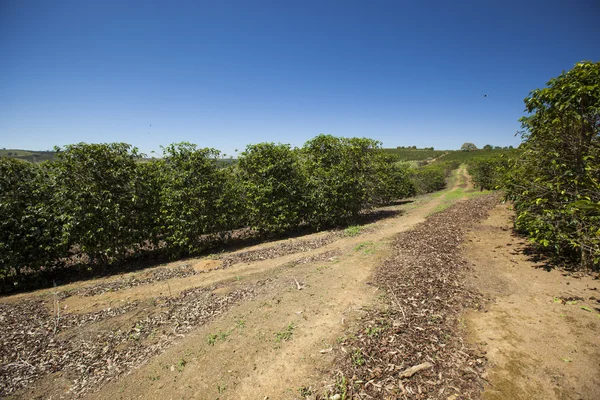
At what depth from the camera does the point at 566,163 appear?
684 centimetres

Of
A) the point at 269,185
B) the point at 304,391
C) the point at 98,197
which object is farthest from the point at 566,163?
the point at 98,197

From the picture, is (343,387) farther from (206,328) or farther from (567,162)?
(567,162)

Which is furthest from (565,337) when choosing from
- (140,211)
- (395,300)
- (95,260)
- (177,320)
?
(95,260)

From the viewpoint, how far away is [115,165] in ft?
38.7

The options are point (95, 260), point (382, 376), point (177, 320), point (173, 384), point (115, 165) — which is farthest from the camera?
point (95, 260)

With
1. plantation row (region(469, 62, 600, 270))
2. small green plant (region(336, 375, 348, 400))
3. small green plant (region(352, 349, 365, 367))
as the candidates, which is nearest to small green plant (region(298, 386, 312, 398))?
small green plant (region(336, 375, 348, 400))

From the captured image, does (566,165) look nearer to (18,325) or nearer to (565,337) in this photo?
(565,337)

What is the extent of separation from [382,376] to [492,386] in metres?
1.62

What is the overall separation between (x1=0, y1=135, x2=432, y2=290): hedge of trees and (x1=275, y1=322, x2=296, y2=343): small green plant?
884 centimetres

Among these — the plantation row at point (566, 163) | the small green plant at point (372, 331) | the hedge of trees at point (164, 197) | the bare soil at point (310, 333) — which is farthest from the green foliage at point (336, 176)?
the small green plant at point (372, 331)

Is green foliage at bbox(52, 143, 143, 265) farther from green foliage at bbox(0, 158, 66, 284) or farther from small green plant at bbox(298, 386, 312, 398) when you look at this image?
small green plant at bbox(298, 386, 312, 398)

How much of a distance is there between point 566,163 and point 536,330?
16.3ft

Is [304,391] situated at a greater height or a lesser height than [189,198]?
lesser

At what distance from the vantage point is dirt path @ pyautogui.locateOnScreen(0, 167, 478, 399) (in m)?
4.54
